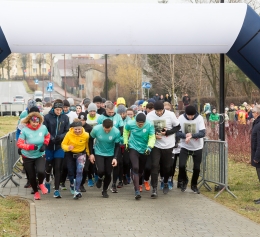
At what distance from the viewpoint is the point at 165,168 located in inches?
458

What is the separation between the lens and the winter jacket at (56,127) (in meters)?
11.2

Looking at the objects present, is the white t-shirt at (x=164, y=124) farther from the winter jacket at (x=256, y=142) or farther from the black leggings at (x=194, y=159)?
the winter jacket at (x=256, y=142)

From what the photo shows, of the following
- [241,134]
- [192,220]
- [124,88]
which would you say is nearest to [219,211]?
[192,220]

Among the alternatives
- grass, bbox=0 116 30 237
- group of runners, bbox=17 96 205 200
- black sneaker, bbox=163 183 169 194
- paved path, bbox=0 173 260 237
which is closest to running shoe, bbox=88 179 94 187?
group of runners, bbox=17 96 205 200

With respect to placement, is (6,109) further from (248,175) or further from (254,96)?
(248,175)

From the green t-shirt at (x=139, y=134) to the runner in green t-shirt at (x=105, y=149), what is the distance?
26cm

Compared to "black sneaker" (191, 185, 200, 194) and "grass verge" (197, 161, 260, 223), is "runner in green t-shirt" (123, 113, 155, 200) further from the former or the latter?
"grass verge" (197, 161, 260, 223)

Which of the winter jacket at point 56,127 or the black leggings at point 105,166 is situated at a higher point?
the winter jacket at point 56,127

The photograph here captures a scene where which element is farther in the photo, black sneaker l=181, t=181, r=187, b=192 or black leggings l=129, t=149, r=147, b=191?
black sneaker l=181, t=181, r=187, b=192

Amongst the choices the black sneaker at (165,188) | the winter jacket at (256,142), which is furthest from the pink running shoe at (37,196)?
the winter jacket at (256,142)

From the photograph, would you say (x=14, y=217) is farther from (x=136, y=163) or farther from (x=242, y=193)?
(x=242, y=193)

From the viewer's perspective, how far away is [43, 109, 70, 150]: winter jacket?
11211mm

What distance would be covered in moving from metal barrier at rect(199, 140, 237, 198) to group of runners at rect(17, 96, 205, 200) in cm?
30

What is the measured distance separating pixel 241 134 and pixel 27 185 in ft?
30.9
